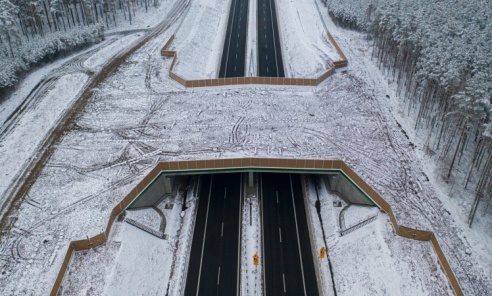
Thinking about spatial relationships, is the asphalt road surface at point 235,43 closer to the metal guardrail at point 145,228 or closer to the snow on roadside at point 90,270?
the metal guardrail at point 145,228

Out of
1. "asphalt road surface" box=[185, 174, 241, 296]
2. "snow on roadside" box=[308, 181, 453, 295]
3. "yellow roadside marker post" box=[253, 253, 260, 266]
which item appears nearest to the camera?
"snow on roadside" box=[308, 181, 453, 295]

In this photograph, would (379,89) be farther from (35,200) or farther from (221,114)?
(35,200)

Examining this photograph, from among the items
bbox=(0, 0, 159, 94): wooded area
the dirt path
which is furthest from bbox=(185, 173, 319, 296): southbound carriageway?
bbox=(0, 0, 159, 94): wooded area

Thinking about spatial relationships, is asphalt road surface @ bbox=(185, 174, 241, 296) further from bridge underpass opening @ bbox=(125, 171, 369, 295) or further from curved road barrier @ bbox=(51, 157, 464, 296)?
Result: curved road barrier @ bbox=(51, 157, 464, 296)

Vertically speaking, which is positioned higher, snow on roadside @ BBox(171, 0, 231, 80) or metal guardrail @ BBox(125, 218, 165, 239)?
snow on roadside @ BBox(171, 0, 231, 80)

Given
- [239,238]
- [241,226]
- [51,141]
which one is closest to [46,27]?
[51,141]

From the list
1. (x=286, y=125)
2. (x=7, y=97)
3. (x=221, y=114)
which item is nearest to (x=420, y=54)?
(x=286, y=125)
